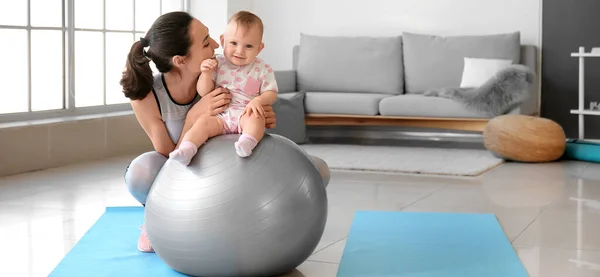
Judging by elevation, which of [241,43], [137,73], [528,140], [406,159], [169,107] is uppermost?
[241,43]

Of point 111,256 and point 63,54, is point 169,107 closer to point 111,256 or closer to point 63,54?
point 111,256

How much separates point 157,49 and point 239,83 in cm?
29

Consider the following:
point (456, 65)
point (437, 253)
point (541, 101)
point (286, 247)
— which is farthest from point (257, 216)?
point (541, 101)

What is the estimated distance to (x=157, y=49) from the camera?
271 centimetres

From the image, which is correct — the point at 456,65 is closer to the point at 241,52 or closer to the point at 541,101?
the point at 541,101

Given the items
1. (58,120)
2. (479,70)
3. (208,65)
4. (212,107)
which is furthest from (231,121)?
(479,70)

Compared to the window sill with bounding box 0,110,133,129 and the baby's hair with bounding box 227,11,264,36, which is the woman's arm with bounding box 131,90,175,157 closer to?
the baby's hair with bounding box 227,11,264,36

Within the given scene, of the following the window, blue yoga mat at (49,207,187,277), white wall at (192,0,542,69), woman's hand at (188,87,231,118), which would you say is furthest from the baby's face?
white wall at (192,0,542,69)

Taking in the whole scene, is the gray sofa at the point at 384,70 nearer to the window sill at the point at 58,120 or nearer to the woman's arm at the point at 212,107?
the window sill at the point at 58,120

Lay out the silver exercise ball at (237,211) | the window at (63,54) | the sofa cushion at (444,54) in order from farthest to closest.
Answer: the sofa cushion at (444,54), the window at (63,54), the silver exercise ball at (237,211)

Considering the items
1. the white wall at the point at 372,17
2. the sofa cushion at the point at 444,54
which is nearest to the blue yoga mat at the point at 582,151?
the sofa cushion at the point at 444,54

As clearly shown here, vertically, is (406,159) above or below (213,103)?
below

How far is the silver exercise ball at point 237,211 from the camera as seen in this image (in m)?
2.39

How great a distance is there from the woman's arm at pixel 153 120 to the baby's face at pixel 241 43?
31cm
